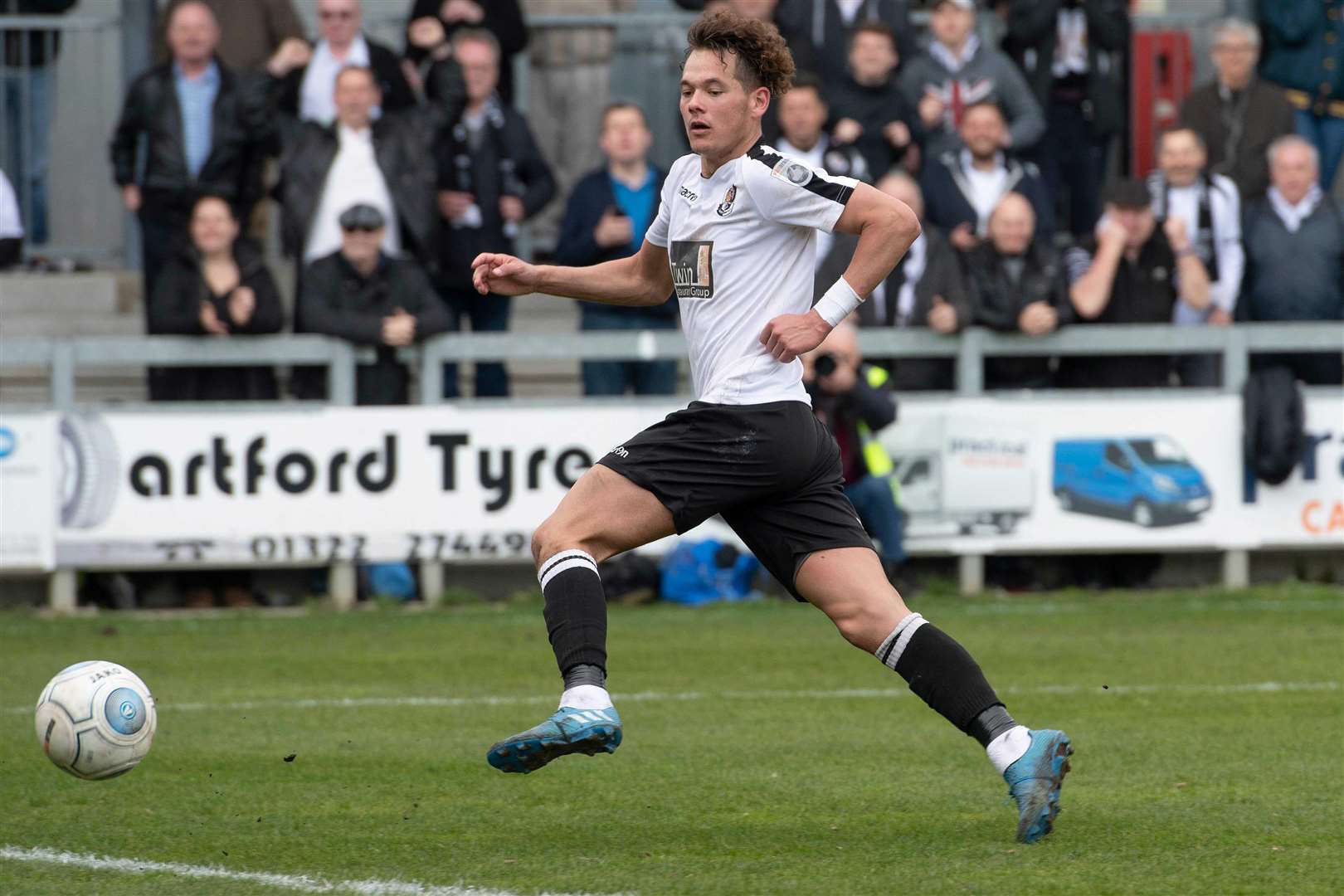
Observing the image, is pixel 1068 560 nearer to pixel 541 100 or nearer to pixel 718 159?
pixel 541 100

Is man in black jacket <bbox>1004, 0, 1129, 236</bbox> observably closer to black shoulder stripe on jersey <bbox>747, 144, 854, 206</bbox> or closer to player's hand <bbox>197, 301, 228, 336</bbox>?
player's hand <bbox>197, 301, 228, 336</bbox>

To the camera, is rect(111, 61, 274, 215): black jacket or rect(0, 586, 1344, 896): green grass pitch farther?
rect(111, 61, 274, 215): black jacket

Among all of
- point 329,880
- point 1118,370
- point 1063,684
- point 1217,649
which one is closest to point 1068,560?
point 1118,370

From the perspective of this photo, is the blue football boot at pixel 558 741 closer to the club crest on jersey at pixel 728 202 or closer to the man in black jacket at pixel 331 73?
the club crest on jersey at pixel 728 202

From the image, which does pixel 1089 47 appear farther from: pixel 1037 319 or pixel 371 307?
pixel 371 307

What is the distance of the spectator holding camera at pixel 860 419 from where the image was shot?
11.6 metres

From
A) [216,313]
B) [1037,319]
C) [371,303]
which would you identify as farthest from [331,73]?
[1037,319]

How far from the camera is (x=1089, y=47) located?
14133 millimetres

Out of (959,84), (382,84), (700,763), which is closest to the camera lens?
(700,763)

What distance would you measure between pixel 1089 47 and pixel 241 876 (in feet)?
34.2

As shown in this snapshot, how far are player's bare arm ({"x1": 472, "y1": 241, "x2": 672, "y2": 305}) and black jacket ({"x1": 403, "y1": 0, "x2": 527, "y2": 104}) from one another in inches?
290

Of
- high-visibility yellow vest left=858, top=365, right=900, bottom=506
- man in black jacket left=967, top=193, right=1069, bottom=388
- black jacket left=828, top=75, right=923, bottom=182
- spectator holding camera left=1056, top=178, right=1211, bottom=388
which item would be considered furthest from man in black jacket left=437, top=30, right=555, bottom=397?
spectator holding camera left=1056, top=178, right=1211, bottom=388

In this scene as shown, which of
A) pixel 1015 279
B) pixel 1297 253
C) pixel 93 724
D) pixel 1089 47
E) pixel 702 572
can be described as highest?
pixel 1089 47

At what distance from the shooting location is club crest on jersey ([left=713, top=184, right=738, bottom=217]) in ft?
18.7
